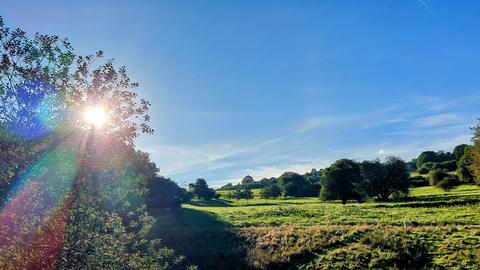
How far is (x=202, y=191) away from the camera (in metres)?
144

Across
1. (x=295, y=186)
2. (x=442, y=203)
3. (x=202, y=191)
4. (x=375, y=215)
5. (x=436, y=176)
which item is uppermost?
(x=202, y=191)

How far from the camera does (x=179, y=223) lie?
65.4 metres

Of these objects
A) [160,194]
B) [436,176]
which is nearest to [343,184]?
A: [436,176]

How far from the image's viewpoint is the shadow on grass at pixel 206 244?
134ft

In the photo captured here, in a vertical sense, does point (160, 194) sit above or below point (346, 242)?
above

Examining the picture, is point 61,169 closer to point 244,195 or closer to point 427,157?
point 244,195

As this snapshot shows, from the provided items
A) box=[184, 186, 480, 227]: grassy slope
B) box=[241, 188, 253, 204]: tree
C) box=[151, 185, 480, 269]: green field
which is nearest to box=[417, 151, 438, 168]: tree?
box=[241, 188, 253, 204]: tree

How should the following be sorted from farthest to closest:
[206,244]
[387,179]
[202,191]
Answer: [202,191] < [387,179] < [206,244]

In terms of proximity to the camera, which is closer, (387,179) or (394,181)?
(394,181)

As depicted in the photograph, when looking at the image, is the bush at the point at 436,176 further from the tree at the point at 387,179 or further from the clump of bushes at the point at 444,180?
the tree at the point at 387,179

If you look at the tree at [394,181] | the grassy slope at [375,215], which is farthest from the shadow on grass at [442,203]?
the tree at [394,181]

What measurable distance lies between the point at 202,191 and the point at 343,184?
65008mm

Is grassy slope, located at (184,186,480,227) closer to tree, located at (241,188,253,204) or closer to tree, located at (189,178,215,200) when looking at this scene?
tree, located at (241,188,253,204)

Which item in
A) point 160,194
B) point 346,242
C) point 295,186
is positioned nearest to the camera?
point 346,242
